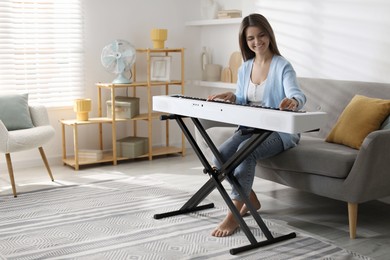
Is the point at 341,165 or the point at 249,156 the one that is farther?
the point at 249,156

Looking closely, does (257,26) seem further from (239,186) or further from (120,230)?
(120,230)

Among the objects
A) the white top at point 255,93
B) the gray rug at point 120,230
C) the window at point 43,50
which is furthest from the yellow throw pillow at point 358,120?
the window at point 43,50

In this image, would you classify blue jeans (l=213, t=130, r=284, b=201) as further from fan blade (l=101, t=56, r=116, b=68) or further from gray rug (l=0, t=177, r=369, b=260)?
fan blade (l=101, t=56, r=116, b=68)

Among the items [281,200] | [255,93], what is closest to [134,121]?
[281,200]

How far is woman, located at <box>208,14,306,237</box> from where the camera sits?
3.24 metres

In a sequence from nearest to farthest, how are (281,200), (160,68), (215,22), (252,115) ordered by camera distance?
(252,115)
(281,200)
(160,68)
(215,22)

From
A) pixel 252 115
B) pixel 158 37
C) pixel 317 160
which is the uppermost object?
pixel 158 37

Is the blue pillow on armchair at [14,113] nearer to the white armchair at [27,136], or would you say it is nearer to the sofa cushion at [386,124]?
the white armchair at [27,136]

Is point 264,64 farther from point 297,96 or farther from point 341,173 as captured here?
point 341,173

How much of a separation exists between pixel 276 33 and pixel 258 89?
1.62 metres

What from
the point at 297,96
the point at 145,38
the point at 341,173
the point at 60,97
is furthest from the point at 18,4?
the point at 341,173

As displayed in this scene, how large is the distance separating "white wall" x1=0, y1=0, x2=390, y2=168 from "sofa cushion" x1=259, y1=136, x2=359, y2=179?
0.94m

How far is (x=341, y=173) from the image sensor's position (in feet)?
10.3

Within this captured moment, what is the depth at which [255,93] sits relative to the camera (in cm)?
345
